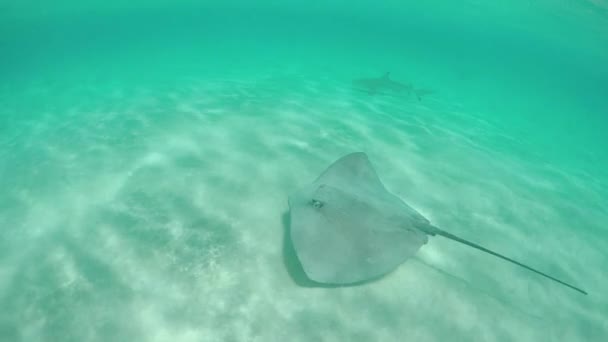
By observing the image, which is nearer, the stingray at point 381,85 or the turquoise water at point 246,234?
the turquoise water at point 246,234

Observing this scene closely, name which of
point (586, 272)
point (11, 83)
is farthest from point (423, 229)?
point (11, 83)

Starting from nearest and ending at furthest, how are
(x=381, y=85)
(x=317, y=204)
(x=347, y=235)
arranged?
(x=347, y=235), (x=317, y=204), (x=381, y=85)

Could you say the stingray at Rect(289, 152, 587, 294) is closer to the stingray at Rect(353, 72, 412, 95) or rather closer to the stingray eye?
the stingray eye

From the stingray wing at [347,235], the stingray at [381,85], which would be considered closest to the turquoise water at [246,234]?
the stingray wing at [347,235]

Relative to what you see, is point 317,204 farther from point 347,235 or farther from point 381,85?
point 381,85

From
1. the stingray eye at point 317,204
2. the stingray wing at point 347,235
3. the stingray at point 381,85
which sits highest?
the stingray eye at point 317,204

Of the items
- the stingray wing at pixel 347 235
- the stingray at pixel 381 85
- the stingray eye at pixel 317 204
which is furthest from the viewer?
the stingray at pixel 381 85

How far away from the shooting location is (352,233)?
4.09 metres

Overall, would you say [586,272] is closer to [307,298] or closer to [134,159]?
[307,298]

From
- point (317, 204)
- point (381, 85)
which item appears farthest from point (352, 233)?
point (381, 85)

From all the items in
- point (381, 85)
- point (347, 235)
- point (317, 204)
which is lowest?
point (381, 85)

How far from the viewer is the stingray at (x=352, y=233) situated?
374cm

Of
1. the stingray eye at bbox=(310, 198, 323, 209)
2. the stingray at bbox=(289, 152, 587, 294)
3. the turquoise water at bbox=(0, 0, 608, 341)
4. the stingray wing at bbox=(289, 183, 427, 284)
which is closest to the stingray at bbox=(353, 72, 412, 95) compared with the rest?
the turquoise water at bbox=(0, 0, 608, 341)

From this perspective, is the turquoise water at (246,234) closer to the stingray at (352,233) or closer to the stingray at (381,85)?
the stingray at (352,233)
